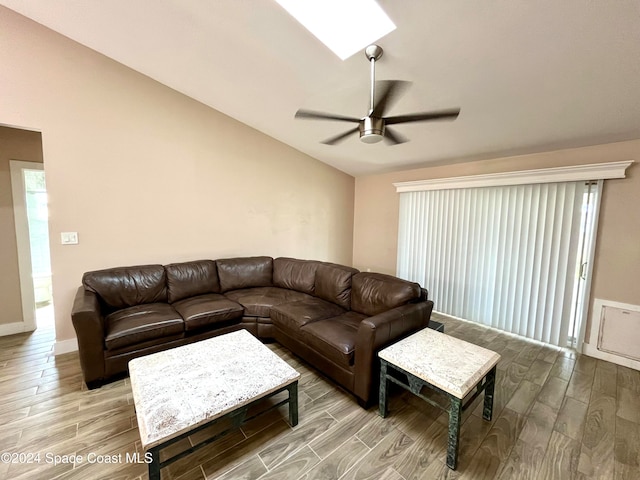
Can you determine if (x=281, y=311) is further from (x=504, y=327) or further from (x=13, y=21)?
(x=13, y=21)

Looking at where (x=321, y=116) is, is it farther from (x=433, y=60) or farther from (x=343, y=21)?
(x=433, y=60)

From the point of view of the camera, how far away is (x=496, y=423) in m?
1.94

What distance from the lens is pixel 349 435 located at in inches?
71.5

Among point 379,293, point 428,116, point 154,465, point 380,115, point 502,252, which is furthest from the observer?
point 502,252

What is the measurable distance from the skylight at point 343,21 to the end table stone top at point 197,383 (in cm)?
243

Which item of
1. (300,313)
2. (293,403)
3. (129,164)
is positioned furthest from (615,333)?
(129,164)

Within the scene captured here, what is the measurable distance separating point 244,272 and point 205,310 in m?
1.00

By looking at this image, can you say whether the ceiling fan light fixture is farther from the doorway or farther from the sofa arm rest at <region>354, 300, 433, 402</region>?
the doorway

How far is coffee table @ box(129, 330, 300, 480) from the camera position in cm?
133

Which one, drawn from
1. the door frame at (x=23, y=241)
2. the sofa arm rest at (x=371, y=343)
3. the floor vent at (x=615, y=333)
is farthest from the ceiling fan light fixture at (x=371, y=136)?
the door frame at (x=23, y=241)

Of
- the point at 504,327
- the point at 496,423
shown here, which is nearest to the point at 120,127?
the point at 496,423

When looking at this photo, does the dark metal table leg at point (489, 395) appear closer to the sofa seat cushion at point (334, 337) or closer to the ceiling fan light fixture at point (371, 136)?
the sofa seat cushion at point (334, 337)

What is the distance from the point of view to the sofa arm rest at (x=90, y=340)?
215 centimetres

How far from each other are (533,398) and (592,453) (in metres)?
0.52
